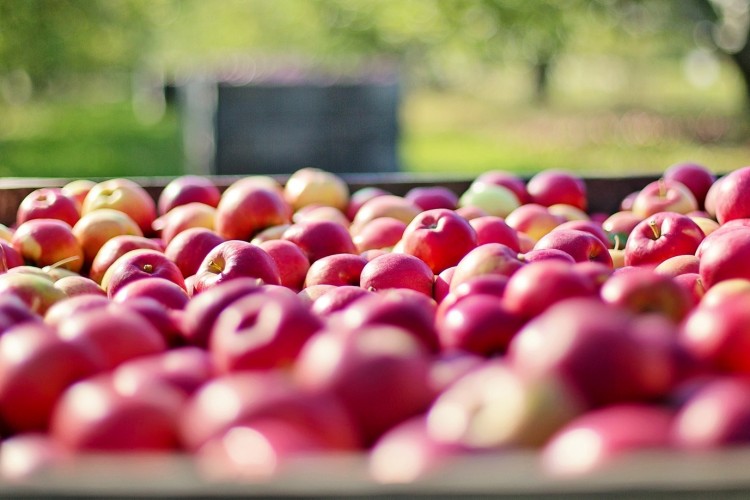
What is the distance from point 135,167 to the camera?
13586 mm

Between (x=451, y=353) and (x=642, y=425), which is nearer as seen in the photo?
(x=642, y=425)

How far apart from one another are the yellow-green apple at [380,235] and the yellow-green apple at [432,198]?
1.60ft

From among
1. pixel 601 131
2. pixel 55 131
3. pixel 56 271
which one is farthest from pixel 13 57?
pixel 56 271

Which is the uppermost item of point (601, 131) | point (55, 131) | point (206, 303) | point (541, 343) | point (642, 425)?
point (55, 131)

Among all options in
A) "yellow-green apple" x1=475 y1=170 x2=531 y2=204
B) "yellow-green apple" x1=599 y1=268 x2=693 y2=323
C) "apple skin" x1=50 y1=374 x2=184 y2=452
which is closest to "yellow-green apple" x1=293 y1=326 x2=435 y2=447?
"apple skin" x1=50 y1=374 x2=184 y2=452

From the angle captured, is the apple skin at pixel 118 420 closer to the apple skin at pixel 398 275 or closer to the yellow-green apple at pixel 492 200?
the apple skin at pixel 398 275

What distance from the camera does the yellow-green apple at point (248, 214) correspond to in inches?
122

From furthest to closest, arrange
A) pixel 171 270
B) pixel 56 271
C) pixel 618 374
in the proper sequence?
pixel 56 271 < pixel 171 270 < pixel 618 374

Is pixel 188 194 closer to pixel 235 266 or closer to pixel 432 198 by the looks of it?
pixel 432 198

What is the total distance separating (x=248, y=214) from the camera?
3.10 m

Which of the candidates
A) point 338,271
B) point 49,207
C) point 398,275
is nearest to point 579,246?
point 398,275

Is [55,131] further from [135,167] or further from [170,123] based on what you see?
[135,167]

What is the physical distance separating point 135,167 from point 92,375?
12.6m

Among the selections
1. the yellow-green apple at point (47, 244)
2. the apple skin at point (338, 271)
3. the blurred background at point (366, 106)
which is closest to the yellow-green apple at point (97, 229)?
the yellow-green apple at point (47, 244)
